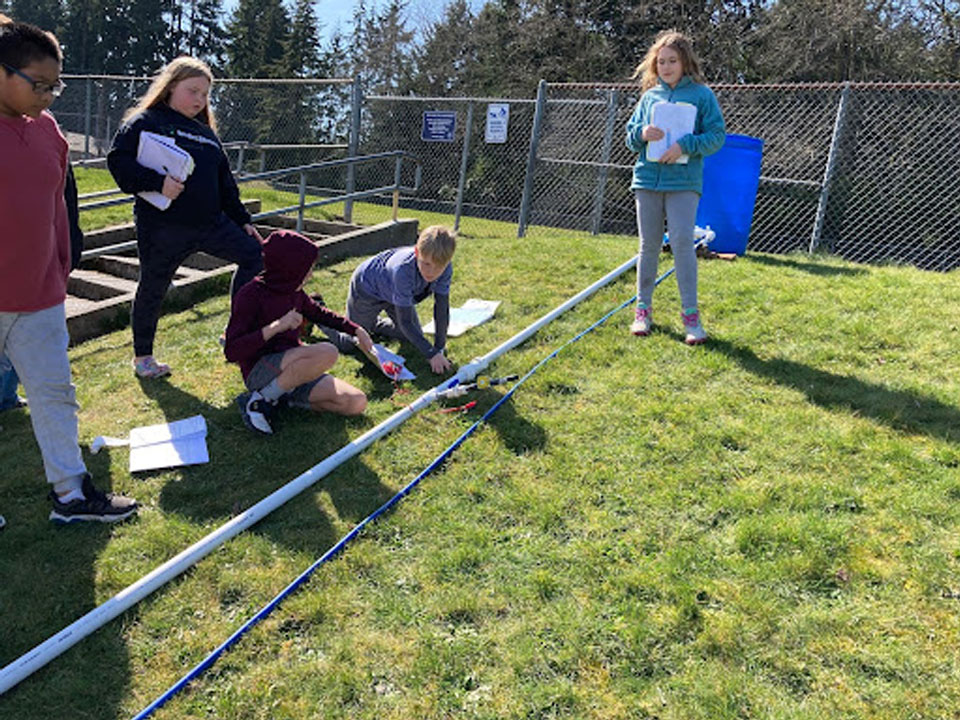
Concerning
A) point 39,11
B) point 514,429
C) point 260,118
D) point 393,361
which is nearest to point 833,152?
point 393,361

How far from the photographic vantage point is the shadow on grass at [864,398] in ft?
11.5

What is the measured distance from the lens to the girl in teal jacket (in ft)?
14.7

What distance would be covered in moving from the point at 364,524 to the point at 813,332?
328 centimetres

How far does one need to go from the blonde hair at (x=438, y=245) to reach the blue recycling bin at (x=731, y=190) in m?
3.81

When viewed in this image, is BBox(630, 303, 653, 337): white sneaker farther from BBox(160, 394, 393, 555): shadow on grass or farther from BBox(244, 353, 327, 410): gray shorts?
BBox(244, 353, 327, 410): gray shorts

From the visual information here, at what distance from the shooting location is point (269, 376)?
12.4 feet

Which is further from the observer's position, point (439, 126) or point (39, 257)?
point (439, 126)

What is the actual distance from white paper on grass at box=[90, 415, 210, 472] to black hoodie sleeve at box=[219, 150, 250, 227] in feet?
4.67

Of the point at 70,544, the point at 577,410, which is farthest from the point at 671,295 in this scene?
the point at 70,544

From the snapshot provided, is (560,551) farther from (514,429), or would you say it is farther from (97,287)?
(97,287)

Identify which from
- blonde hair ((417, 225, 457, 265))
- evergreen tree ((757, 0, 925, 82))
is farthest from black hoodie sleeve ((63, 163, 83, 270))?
evergreen tree ((757, 0, 925, 82))

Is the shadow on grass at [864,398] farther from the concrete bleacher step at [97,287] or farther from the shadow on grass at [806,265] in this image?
the concrete bleacher step at [97,287]

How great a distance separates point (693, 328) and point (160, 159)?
326 centimetres

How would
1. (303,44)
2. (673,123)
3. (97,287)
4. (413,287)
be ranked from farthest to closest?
(303,44), (97,287), (673,123), (413,287)
